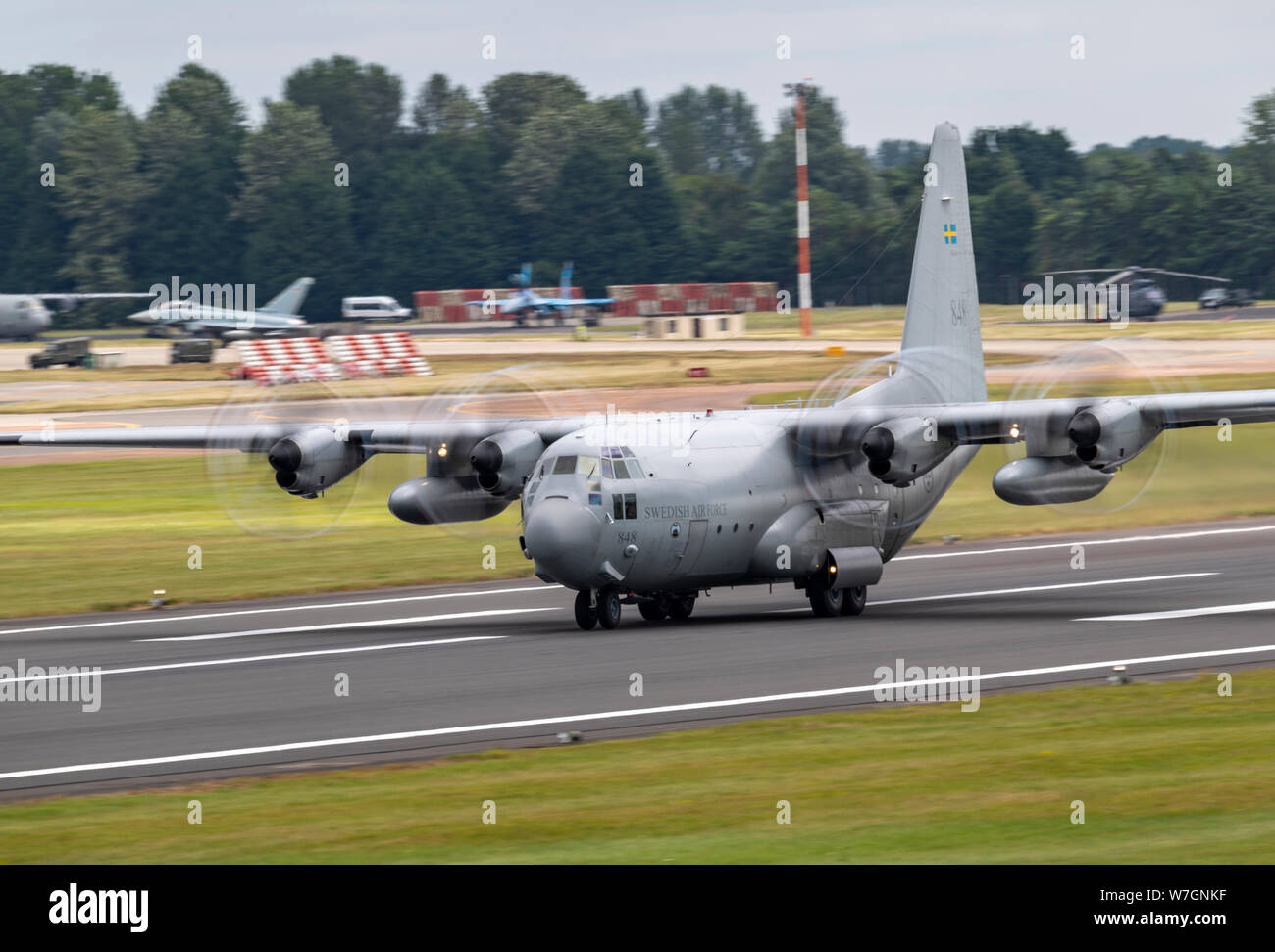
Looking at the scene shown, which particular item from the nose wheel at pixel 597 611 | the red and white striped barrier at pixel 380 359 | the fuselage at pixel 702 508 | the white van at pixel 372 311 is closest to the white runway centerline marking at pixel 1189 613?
the fuselage at pixel 702 508

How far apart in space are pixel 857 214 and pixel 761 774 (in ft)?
376

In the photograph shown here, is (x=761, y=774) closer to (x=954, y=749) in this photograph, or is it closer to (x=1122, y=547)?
(x=954, y=749)

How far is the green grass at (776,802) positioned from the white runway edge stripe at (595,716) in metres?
1.26

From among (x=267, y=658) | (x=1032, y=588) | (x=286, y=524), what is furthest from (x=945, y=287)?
(x=286, y=524)

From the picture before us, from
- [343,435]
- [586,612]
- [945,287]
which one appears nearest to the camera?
[586,612]

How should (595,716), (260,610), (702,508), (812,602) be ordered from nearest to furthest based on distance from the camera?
1. (595,716)
2. (702,508)
3. (812,602)
4. (260,610)

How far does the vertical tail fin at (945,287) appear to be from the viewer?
30500 mm

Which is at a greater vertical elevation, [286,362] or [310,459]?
[286,362]

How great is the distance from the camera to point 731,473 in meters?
25.8

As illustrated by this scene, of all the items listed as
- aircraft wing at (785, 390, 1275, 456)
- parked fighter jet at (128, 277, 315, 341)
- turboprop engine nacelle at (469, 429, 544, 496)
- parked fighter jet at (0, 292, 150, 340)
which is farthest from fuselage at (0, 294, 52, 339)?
aircraft wing at (785, 390, 1275, 456)

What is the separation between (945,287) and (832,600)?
7110mm

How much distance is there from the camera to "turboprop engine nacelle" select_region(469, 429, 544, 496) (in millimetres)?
26922

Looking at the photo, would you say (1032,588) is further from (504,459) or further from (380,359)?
(380,359)

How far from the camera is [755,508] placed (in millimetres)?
25922
